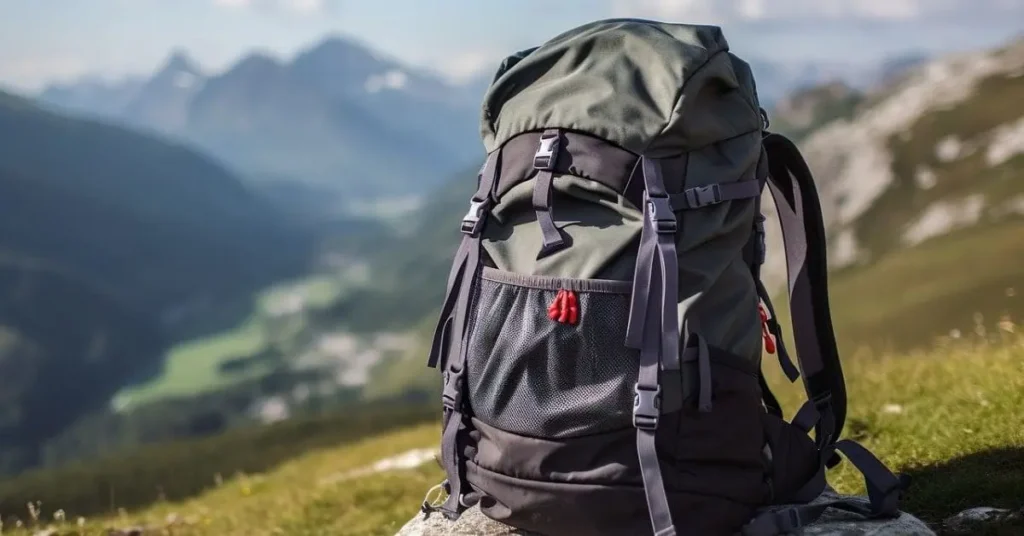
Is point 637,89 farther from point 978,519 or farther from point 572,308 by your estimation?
point 978,519

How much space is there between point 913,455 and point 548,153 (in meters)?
3.96

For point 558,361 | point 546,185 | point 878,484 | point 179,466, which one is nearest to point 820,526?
point 878,484

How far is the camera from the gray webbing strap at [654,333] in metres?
4.44

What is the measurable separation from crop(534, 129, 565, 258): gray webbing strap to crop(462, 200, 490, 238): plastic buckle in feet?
1.50

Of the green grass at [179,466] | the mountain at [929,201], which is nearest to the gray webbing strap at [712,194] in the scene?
the green grass at [179,466]

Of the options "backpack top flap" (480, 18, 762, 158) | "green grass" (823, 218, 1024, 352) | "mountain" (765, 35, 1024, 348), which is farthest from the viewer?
"mountain" (765, 35, 1024, 348)

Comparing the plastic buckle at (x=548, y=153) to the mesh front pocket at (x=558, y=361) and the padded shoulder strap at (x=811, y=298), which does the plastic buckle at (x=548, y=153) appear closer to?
the mesh front pocket at (x=558, y=361)

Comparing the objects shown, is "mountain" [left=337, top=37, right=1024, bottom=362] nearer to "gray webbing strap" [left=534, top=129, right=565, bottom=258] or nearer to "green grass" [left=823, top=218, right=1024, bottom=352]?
"green grass" [left=823, top=218, right=1024, bottom=352]

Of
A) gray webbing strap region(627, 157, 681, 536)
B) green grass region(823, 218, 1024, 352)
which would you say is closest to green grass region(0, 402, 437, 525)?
gray webbing strap region(627, 157, 681, 536)

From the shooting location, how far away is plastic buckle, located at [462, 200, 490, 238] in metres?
5.24

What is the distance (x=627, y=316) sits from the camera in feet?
15.2

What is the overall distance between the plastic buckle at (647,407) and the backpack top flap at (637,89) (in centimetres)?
131

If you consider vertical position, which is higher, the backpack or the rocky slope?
the rocky slope

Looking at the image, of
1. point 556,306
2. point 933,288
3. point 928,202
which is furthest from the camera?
point 928,202
